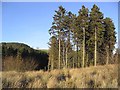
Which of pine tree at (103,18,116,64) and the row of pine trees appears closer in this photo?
the row of pine trees

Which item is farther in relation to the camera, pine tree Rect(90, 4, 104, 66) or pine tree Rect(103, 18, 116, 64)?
pine tree Rect(103, 18, 116, 64)

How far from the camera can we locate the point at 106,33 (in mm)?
42438

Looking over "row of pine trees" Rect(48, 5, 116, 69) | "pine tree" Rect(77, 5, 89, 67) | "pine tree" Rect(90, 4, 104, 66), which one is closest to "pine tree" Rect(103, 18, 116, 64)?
"row of pine trees" Rect(48, 5, 116, 69)

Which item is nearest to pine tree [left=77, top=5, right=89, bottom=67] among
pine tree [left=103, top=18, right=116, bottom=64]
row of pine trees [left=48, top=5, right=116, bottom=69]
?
row of pine trees [left=48, top=5, right=116, bottom=69]

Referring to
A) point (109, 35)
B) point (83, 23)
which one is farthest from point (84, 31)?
point (109, 35)

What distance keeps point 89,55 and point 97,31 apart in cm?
961

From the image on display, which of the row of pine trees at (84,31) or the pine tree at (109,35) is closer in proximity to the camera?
the row of pine trees at (84,31)

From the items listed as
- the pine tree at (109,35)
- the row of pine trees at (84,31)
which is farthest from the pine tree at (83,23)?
the pine tree at (109,35)

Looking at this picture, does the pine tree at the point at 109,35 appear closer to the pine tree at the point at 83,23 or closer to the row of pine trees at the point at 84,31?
the row of pine trees at the point at 84,31

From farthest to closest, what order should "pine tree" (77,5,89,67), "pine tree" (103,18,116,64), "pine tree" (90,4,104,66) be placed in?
"pine tree" (103,18,116,64), "pine tree" (77,5,89,67), "pine tree" (90,4,104,66)

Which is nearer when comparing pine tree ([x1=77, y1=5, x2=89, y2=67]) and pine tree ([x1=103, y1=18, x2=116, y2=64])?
pine tree ([x1=77, y1=5, x2=89, y2=67])

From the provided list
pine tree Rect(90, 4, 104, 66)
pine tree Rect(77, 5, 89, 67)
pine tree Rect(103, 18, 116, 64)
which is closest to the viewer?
pine tree Rect(90, 4, 104, 66)

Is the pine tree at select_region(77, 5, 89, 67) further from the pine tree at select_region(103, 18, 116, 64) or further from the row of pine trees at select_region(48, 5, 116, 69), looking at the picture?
the pine tree at select_region(103, 18, 116, 64)

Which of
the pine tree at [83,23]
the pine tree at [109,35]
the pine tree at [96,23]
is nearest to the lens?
the pine tree at [96,23]
